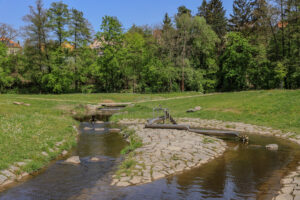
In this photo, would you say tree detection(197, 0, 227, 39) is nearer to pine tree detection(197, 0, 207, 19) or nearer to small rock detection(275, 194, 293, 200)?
pine tree detection(197, 0, 207, 19)

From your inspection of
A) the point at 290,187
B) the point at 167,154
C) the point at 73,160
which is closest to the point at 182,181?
the point at 167,154

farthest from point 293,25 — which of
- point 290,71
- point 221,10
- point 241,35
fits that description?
point 221,10

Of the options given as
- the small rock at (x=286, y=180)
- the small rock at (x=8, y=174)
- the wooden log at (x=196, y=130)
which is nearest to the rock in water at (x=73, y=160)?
the small rock at (x=8, y=174)

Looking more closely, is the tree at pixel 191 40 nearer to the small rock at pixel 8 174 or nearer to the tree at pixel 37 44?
the tree at pixel 37 44

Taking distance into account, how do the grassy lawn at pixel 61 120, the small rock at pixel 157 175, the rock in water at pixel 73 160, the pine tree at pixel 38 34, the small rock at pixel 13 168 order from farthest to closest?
1. the pine tree at pixel 38 34
2. the rock in water at pixel 73 160
3. the grassy lawn at pixel 61 120
4. the small rock at pixel 13 168
5. the small rock at pixel 157 175

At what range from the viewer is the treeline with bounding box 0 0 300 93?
49031mm

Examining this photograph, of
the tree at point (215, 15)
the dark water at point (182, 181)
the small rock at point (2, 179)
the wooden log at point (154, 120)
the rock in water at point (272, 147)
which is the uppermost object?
the tree at point (215, 15)

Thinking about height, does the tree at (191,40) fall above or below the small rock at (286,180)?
above

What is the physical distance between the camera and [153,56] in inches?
2146

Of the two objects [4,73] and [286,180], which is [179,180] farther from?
[4,73]

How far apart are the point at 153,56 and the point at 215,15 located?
798 inches

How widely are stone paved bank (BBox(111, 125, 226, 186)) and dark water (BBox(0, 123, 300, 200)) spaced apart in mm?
378

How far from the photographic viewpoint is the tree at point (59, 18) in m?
50.4

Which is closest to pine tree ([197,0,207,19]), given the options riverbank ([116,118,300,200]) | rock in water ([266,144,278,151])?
riverbank ([116,118,300,200])
